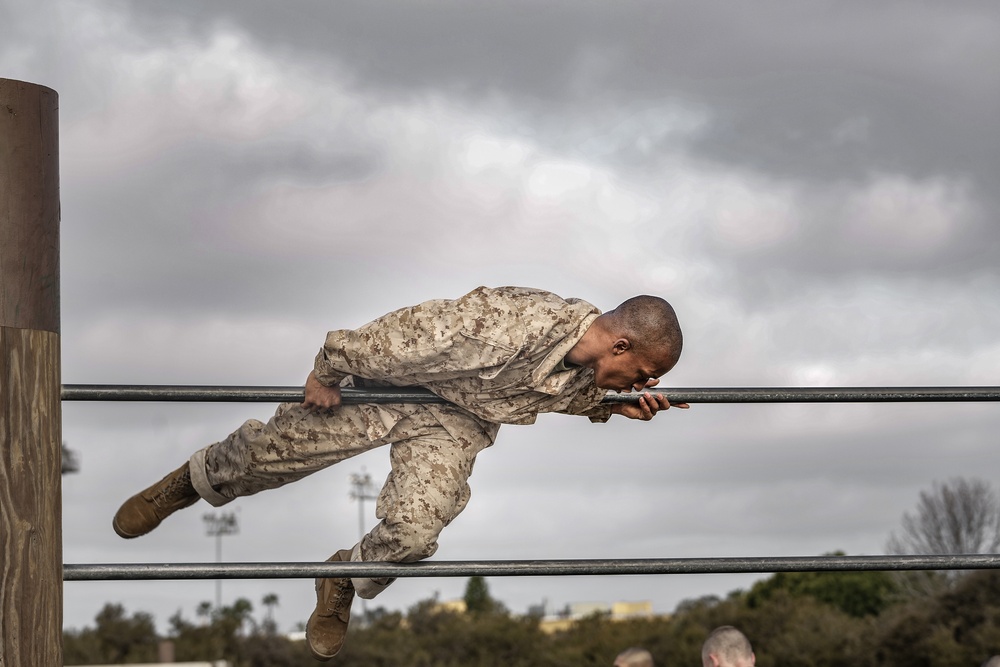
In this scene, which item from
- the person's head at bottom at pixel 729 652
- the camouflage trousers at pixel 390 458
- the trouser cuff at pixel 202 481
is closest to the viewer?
the camouflage trousers at pixel 390 458

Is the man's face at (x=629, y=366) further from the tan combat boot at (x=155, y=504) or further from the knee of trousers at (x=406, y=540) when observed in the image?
the tan combat boot at (x=155, y=504)

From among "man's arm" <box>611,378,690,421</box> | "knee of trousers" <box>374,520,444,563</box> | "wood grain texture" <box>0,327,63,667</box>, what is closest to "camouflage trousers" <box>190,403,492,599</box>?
"knee of trousers" <box>374,520,444,563</box>

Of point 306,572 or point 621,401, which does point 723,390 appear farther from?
point 306,572

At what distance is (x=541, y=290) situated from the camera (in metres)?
2.74

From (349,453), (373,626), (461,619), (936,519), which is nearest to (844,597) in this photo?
(936,519)

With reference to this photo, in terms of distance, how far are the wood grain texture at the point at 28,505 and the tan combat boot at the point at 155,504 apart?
40.8 inches

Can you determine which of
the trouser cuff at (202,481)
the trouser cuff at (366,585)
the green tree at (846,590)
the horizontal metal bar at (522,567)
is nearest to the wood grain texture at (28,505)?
the horizontal metal bar at (522,567)

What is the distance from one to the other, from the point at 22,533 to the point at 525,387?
1.15 meters

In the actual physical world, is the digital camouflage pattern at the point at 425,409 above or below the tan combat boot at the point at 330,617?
above

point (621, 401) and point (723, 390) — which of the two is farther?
point (621, 401)

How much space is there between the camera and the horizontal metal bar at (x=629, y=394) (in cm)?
212

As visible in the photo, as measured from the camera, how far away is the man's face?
2553 mm

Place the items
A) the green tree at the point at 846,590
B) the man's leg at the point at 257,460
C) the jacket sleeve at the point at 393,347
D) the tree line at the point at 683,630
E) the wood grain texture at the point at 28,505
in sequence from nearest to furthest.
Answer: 1. the wood grain texture at the point at 28,505
2. the jacket sleeve at the point at 393,347
3. the man's leg at the point at 257,460
4. the tree line at the point at 683,630
5. the green tree at the point at 846,590

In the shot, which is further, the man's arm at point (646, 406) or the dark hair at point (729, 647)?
the dark hair at point (729, 647)
